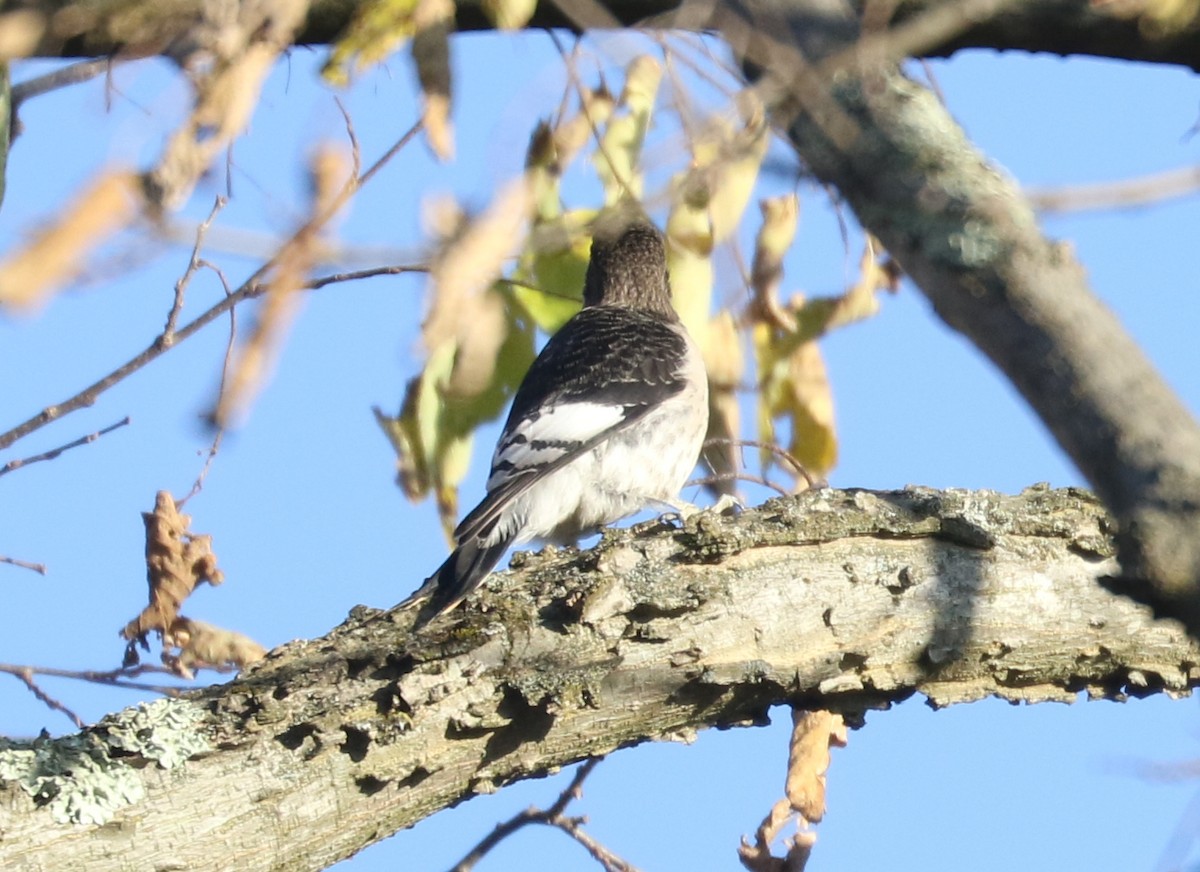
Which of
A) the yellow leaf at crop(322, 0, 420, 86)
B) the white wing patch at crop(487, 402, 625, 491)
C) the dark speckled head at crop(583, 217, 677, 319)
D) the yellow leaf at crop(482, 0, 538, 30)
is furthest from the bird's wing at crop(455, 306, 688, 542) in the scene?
Answer: the yellow leaf at crop(322, 0, 420, 86)

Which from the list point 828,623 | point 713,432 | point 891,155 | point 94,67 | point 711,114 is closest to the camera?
point 891,155

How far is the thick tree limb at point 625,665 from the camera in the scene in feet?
10.1

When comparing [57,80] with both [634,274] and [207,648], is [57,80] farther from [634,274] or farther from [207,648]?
[634,274]

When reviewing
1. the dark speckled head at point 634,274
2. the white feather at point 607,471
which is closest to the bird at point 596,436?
the white feather at point 607,471

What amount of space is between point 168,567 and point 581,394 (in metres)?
2.64

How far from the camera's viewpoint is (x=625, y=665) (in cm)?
344

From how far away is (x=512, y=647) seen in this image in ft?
11.1

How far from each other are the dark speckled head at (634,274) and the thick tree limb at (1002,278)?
5773mm

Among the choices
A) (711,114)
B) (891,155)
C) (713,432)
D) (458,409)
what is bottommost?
(891,155)

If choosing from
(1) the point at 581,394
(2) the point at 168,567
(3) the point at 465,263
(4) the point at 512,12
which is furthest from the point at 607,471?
(3) the point at 465,263

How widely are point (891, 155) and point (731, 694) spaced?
7.05 feet

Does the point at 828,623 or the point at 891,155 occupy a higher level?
the point at 828,623

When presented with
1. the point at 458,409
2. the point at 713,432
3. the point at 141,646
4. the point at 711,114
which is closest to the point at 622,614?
the point at 458,409

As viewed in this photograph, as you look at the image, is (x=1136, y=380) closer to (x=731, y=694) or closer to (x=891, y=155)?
(x=891, y=155)
